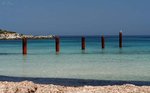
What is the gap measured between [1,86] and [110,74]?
8510 mm

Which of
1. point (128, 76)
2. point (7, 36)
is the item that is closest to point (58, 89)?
point (128, 76)

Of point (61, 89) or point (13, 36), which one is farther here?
point (13, 36)

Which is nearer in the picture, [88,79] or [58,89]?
[58,89]

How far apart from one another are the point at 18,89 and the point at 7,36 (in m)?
141

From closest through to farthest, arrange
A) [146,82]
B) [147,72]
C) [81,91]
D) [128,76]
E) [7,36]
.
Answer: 1. [81,91]
2. [146,82]
3. [128,76]
4. [147,72]
5. [7,36]

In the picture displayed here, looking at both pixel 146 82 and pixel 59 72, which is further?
pixel 59 72

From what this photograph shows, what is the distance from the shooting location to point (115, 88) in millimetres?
12961

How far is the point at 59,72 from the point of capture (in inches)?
870

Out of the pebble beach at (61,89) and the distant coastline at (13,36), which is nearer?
the pebble beach at (61,89)

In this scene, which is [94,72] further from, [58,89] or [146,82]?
[58,89]

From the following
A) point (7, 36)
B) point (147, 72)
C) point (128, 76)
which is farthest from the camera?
point (7, 36)

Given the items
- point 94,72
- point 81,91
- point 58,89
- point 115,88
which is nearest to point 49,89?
point 58,89

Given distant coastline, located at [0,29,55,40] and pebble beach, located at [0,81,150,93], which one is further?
distant coastline, located at [0,29,55,40]

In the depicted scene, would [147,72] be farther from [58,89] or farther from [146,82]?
[58,89]
